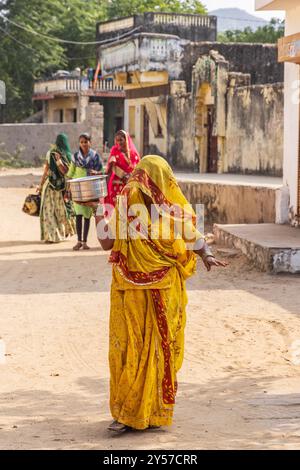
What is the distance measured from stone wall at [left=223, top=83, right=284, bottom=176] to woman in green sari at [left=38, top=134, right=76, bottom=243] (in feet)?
25.6

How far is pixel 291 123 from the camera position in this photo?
546 inches

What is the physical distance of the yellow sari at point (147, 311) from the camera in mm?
5594

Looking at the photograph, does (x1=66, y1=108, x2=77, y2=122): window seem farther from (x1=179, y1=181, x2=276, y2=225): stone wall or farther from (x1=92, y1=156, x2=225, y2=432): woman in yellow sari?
(x1=92, y1=156, x2=225, y2=432): woman in yellow sari

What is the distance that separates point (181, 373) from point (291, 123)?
7.33 meters

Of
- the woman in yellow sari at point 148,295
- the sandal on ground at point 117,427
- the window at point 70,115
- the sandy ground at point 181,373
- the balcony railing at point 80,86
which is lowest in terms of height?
the sandy ground at point 181,373

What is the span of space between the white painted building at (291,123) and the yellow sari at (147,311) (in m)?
7.59

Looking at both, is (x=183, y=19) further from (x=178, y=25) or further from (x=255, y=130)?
(x=255, y=130)

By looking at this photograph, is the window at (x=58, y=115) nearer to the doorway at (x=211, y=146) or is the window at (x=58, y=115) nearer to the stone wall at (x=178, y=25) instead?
the stone wall at (x=178, y=25)

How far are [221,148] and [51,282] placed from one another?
1448 cm

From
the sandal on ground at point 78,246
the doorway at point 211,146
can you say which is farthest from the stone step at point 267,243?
the doorway at point 211,146

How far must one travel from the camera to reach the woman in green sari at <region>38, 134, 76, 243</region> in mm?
14289

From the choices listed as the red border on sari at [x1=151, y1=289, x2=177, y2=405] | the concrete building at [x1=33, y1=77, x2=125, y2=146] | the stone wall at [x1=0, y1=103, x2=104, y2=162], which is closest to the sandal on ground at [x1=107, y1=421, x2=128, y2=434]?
the red border on sari at [x1=151, y1=289, x2=177, y2=405]

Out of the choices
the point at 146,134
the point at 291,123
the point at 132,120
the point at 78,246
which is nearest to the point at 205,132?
the point at 146,134

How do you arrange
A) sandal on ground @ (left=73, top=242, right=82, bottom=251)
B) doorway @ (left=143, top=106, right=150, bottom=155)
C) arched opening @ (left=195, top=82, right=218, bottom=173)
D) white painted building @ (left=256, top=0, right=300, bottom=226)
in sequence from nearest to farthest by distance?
white painted building @ (left=256, top=0, right=300, bottom=226) → sandal on ground @ (left=73, top=242, right=82, bottom=251) → arched opening @ (left=195, top=82, right=218, bottom=173) → doorway @ (left=143, top=106, right=150, bottom=155)
